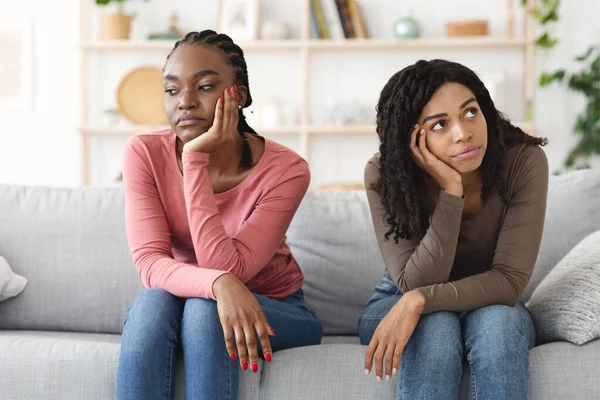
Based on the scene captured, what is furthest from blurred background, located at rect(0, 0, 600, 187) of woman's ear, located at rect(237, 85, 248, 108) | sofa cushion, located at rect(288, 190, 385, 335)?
woman's ear, located at rect(237, 85, 248, 108)

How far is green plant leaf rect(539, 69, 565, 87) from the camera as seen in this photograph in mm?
4070

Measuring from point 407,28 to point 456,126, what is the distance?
9.09 ft

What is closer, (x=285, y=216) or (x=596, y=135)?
(x=285, y=216)

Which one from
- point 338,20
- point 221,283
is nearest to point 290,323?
point 221,283

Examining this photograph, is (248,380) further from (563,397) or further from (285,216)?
(563,397)

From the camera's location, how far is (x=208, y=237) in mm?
1707

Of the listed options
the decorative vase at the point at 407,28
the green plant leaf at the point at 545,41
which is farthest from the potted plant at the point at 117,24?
the green plant leaf at the point at 545,41

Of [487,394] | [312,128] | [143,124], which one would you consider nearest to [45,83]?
[143,124]

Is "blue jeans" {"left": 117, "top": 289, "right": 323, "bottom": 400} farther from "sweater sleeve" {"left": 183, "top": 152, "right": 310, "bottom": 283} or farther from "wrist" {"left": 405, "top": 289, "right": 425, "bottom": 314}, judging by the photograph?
"wrist" {"left": 405, "top": 289, "right": 425, "bottom": 314}

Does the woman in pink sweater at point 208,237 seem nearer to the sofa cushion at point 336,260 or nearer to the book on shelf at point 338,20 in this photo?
the sofa cushion at point 336,260

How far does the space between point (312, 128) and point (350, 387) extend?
2.87 meters

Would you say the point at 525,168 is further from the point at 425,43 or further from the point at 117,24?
the point at 117,24

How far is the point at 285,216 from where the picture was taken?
181 cm

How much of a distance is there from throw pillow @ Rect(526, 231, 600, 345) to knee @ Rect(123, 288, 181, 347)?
31.9 inches
